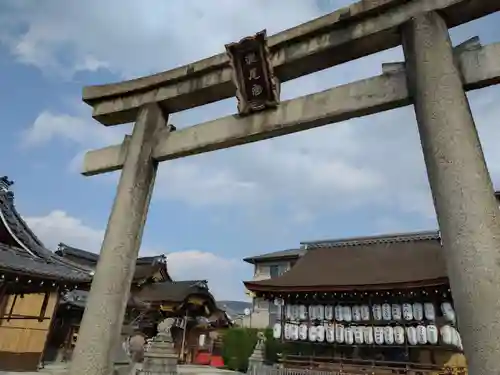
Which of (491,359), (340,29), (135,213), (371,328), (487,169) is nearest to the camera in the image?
(491,359)

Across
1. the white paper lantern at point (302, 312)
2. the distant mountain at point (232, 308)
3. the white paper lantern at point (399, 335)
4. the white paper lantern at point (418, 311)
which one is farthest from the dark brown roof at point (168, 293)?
the white paper lantern at point (418, 311)

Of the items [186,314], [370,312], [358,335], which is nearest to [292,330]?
[358,335]

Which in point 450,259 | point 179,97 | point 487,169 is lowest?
point 450,259

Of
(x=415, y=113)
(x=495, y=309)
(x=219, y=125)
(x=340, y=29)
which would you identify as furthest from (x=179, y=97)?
(x=495, y=309)

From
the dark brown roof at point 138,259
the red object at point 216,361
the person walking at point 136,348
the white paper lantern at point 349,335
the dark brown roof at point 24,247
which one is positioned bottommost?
the red object at point 216,361

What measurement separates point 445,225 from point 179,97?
313 centimetres

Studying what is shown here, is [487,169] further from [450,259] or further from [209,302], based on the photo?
[209,302]

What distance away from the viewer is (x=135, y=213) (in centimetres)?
378

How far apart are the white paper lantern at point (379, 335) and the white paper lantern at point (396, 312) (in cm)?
69

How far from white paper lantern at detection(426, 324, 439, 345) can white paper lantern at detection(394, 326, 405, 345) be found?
0.89 m

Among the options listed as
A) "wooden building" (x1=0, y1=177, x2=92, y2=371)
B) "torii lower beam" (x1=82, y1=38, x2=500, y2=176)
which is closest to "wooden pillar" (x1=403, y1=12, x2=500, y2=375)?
"torii lower beam" (x1=82, y1=38, x2=500, y2=176)

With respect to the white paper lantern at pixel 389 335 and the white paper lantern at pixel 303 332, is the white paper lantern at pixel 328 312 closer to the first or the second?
the white paper lantern at pixel 303 332

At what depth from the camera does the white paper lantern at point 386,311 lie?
14.1 m

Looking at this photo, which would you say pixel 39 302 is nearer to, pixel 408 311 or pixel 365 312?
pixel 365 312
